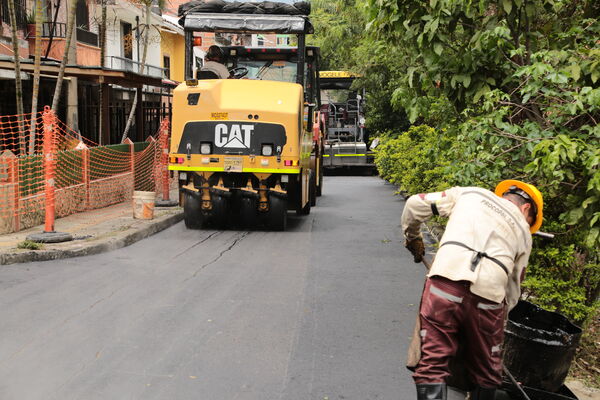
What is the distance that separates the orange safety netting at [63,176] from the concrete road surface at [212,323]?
6.42 ft

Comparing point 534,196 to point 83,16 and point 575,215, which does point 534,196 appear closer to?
point 575,215

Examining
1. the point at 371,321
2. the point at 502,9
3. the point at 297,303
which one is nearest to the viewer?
the point at 502,9

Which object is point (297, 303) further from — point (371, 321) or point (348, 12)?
point (348, 12)

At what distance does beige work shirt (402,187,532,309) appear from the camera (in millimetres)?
3998

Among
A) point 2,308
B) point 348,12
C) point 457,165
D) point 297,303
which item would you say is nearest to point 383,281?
point 297,303

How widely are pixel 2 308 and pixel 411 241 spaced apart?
14.6 ft

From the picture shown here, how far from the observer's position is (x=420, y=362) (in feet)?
13.6

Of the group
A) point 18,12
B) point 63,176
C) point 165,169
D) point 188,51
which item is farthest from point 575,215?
point 18,12

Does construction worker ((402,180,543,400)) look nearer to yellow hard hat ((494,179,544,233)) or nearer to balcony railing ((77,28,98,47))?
yellow hard hat ((494,179,544,233))

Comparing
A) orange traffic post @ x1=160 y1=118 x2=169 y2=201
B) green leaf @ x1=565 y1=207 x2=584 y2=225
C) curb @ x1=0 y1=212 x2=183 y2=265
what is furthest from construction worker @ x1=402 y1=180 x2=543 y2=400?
orange traffic post @ x1=160 y1=118 x2=169 y2=201

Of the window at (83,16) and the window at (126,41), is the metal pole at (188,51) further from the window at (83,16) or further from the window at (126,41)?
the window at (126,41)

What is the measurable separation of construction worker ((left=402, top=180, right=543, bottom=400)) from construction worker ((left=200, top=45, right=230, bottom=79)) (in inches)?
395

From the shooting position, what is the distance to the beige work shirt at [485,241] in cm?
400

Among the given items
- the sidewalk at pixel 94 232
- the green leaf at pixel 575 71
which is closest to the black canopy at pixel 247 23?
the sidewalk at pixel 94 232
